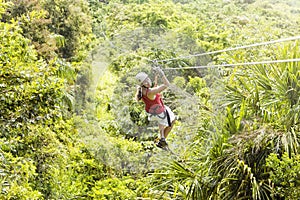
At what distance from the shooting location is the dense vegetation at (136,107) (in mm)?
4328

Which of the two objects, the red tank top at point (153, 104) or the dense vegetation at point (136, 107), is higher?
the red tank top at point (153, 104)

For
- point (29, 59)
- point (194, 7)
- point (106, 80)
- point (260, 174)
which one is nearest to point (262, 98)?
point (260, 174)

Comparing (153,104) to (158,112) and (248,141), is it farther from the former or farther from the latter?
(248,141)

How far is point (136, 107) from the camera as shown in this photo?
9.67m

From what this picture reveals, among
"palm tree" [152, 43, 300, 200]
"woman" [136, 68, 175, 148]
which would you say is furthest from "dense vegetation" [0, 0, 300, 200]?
"woman" [136, 68, 175, 148]

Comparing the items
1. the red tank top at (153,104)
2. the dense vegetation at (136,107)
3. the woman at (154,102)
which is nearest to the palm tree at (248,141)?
the dense vegetation at (136,107)

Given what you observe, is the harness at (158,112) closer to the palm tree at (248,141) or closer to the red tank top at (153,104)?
the red tank top at (153,104)

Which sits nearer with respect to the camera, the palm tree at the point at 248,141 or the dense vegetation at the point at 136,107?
the dense vegetation at the point at 136,107

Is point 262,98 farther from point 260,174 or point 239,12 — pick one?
point 239,12

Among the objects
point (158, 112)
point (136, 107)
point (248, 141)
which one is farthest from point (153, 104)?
point (136, 107)

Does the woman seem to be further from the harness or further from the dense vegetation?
the dense vegetation

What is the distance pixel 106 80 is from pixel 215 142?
5.77m

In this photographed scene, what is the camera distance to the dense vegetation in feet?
14.2

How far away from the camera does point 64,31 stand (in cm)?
1022
